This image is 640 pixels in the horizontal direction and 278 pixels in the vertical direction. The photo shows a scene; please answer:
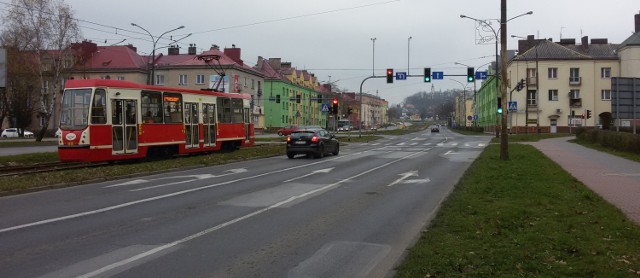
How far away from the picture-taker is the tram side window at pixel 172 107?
21328 millimetres

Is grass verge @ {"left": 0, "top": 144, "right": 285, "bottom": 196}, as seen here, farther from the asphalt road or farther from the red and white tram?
the red and white tram

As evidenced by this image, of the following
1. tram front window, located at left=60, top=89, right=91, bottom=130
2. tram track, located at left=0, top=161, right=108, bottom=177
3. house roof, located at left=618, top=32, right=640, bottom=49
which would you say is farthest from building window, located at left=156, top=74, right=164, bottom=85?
house roof, located at left=618, top=32, right=640, bottom=49

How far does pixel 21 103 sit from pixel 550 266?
219 feet

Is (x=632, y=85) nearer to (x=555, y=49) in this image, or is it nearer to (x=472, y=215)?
(x=472, y=215)

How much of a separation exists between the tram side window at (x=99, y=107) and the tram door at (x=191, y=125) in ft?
14.5

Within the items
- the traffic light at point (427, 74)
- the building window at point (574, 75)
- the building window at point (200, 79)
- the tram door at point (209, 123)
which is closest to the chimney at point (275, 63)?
the building window at point (200, 79)

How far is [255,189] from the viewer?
41.7 feet

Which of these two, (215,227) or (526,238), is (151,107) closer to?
(215,227)

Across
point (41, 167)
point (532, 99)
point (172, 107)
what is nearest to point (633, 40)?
point (532, 99)

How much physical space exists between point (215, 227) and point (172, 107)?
14627 millimetres

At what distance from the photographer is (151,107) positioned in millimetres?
20422

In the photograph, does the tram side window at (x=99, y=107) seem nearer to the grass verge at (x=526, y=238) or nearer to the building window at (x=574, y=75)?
the grass verge at (x=526, y=238)

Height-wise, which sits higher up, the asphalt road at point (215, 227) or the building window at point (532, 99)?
the building window at point (532, 99)

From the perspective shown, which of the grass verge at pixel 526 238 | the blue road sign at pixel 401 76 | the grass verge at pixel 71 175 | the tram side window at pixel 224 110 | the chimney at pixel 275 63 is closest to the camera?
the grass verge at pixel 526 238
